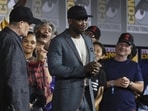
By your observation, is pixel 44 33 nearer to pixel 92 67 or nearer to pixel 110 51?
pixel 92 67

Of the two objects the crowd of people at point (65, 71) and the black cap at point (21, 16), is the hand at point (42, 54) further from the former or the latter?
the black cap at point (21, 16)

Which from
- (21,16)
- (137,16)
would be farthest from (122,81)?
(137,16)

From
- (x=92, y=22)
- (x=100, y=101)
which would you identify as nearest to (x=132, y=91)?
(x=100, y=101)

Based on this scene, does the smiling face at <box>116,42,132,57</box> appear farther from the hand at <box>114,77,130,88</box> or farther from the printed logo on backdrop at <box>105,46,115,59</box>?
the printed logo on backdrop at <box>105,46,115,59</box>

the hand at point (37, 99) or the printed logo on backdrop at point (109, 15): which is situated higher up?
the printed logo on backdrop at point (109, 15)

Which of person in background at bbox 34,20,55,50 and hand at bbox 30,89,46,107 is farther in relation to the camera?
person in background at bbox 34,20,55,50

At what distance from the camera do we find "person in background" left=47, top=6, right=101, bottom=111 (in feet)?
13.1

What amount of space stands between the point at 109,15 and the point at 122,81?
1.91 meters

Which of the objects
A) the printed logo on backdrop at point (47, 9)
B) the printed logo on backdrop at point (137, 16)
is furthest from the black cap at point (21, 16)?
the printed logo on backdrop at point (137, 16)

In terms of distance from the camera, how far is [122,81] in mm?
→ 4930

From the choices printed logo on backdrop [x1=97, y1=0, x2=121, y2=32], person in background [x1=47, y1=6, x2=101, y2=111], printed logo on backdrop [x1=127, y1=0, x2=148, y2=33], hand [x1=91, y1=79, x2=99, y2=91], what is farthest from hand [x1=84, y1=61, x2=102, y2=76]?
printed logo on backdrop [x1=127, y1=0, x2=148, y2=33]

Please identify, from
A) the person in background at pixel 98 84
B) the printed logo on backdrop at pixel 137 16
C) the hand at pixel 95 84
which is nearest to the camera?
the person in background at pixel 98 84

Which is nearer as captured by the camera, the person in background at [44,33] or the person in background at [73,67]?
the person in background at [73,67]

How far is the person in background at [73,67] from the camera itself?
3.98m
